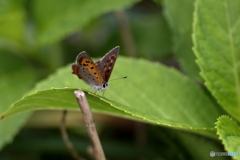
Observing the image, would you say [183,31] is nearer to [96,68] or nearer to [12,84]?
[96,68]

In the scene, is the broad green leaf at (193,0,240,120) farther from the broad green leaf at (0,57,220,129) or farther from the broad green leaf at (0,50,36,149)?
the broad green leaf at (0,50,36,149)

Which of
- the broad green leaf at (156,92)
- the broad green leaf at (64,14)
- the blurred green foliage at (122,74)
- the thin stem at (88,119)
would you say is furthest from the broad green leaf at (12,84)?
the thin stem at (88,119)

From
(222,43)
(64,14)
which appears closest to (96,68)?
(222,43)

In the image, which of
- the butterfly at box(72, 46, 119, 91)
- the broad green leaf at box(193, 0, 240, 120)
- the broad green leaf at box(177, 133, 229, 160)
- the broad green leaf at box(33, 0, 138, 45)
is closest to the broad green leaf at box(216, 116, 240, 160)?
the broad green leaf at box(193, 0, 240, 120)

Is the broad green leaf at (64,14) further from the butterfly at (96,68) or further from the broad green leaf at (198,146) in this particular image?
the broad green leaf at (198,146)

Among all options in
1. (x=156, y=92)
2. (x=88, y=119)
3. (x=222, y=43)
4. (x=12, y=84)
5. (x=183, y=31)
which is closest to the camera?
(x=88, y=119)

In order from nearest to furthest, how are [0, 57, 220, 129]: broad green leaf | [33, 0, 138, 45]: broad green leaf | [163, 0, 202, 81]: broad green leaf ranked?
[0, 57, 220, 129]: broad green leaf
[163, 0, 202, 81]: broad green leaf
[33, 0, 138, 45]: broad green leaf
